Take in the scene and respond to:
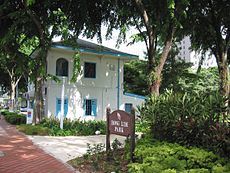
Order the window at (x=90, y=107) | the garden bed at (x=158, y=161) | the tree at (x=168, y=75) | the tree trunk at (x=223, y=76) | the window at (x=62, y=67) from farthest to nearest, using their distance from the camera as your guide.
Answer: the tree at (x=168, y=75) → the window at (x=90, y=107) → the window at (x=62, y=67) → the tree trunk at (x=223, y=76) → the garden bed at (x=158, y=161)

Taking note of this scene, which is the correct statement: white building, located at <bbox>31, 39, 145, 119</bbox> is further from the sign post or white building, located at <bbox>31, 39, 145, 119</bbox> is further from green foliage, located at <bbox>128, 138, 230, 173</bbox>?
green foliage, located at <bbox>128, 138, 230, 173</bbox>

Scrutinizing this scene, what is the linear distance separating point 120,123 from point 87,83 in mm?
15530

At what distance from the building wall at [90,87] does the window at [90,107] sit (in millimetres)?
257

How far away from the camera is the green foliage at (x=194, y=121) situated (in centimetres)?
761

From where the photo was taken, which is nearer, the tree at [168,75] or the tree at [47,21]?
the tree at [47,21]

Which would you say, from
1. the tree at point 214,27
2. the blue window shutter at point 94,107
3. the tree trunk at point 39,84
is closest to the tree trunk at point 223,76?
the tree at point 214,27

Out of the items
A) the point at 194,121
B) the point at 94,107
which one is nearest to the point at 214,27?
the point at 94,107

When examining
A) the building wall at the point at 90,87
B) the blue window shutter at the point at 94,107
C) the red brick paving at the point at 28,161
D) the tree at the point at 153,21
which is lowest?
the red brick paving at the point at 28,161

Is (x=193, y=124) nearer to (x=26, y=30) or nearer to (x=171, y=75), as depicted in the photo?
(x=26, y=30)

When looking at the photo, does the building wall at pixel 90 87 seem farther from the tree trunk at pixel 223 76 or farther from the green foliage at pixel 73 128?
the tree trunk at pixel 223 76

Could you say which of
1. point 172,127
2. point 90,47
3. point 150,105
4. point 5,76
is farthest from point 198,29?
point 5,76

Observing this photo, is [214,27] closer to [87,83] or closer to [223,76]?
[223,76]

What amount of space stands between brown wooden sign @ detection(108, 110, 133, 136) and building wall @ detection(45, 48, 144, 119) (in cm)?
1385

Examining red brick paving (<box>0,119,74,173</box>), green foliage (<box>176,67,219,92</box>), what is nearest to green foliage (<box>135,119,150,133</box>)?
red brick paving (<box>0,119,74,173</box>)
